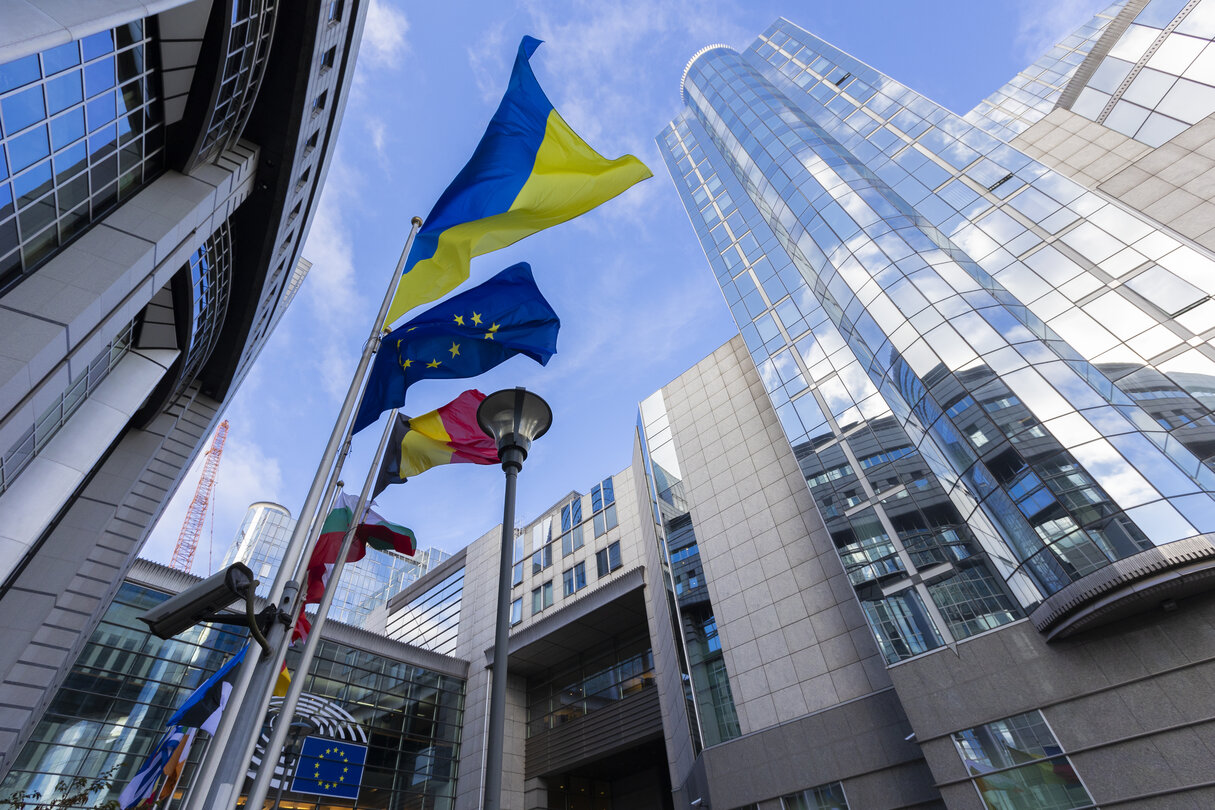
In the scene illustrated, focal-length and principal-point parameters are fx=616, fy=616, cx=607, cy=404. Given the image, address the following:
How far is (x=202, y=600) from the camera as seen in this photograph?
624 cm

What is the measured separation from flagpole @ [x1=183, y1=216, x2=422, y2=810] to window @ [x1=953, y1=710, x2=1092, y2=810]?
59.5 ft

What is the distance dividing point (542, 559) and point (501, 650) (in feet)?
137

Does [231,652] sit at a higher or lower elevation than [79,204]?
higher

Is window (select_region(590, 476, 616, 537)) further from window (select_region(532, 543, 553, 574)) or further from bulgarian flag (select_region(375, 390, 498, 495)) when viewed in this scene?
bulgarian flag (select_region(375, 390, 498, 495))

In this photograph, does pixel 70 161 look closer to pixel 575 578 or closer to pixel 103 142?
pixel 103 142

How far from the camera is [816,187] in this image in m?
34.4

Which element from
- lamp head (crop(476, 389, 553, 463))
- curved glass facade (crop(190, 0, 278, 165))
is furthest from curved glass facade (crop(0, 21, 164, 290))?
lamp head (crop(476, 389, 553, 463))

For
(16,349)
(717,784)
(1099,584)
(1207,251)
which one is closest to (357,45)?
(16,349)

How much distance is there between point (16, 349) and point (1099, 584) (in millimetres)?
23591

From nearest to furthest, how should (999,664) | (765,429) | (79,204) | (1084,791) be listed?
(79,204)
(1084,791)
(999,664)
(765,429)

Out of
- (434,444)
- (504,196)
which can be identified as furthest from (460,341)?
(504,196)

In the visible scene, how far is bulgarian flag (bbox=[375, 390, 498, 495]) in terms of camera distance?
11398mm

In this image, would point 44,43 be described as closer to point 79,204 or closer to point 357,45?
point 79,204

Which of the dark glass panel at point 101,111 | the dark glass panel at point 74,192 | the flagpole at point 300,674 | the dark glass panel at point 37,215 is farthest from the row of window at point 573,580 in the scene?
the dark glass panel at point 101,111
